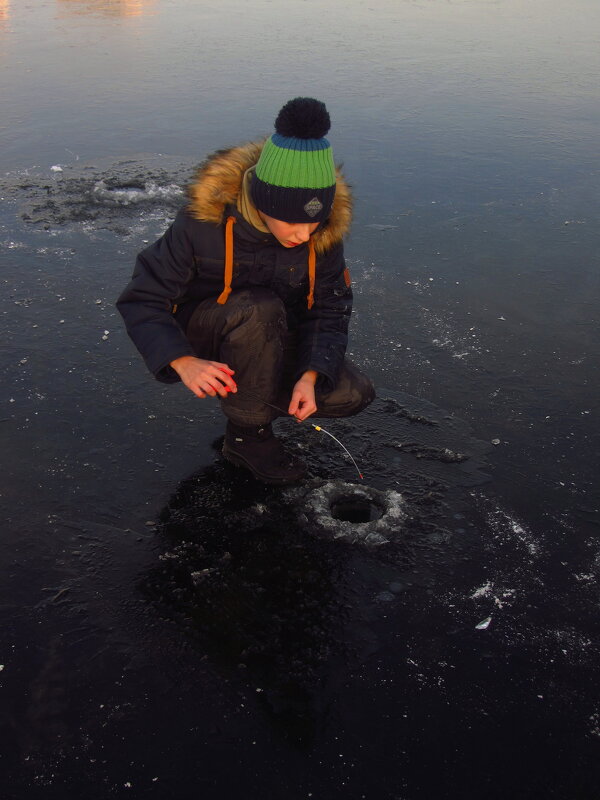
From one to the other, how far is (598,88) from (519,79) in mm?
895

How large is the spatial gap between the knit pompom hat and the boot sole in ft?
3.21

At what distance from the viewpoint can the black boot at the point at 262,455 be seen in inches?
111

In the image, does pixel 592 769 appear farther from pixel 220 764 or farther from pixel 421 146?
pixel 421 146

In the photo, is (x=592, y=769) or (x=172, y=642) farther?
(x=172, y=642)

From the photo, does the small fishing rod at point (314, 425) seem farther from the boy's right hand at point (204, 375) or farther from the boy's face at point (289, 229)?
the boy's face at point (289, 229)

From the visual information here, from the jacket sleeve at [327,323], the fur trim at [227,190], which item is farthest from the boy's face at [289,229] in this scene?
the jacket sleeve at [327,323]

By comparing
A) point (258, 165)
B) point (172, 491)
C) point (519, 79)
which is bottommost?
point (172, 491)

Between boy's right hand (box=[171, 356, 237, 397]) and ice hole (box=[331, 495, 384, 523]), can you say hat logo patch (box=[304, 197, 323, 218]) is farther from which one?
ice hole (box=[331, 495, 384, 523])

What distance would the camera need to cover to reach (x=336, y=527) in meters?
2.63

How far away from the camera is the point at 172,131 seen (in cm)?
666

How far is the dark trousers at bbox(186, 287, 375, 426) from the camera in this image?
2643mm


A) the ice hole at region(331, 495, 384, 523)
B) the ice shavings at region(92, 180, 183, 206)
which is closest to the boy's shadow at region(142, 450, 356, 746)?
the ice hole at region(331, 495, 384, 523)

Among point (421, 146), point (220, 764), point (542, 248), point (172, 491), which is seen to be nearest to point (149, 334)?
point (172, 491)

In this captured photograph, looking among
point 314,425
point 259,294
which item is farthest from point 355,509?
point 259,294
